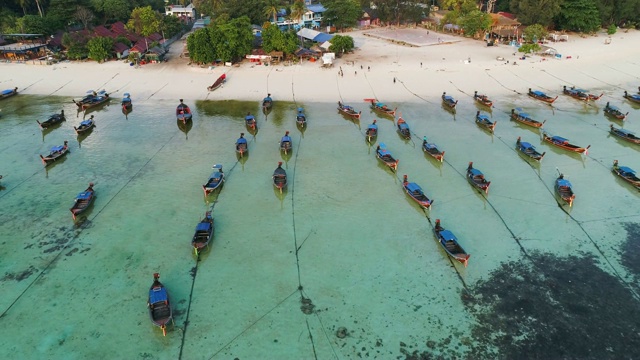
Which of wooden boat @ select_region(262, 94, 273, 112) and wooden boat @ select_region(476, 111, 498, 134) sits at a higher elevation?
wooden boat @ select_region(262, 94, 273, 112)

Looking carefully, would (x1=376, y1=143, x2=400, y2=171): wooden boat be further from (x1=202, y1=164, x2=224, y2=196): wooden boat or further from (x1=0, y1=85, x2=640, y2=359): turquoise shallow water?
(x1=202, y1=164, x2=224, y2=196): wooden boat

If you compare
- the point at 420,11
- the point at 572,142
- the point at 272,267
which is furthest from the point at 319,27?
the point at 272,267

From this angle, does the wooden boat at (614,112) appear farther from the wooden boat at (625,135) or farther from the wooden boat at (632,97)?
the wooden boat at (632,97)

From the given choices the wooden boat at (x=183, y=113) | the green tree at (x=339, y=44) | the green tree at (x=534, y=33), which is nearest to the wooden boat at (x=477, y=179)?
the wooden boat at (x=183, y=113)

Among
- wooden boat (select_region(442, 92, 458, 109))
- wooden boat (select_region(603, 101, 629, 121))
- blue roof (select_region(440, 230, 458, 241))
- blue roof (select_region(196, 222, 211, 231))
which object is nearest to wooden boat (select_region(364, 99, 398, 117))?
wooden boat (select_region(442, 92, 458, 109))

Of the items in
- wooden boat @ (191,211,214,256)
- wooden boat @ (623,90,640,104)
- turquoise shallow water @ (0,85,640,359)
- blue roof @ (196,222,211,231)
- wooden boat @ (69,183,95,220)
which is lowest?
turquoise shallow water @ (0,85,640,359)

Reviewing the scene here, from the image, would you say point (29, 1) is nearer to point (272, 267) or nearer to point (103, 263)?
point (103, 263)
